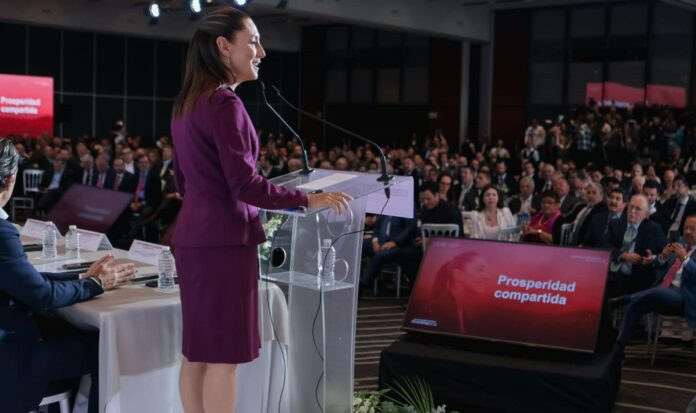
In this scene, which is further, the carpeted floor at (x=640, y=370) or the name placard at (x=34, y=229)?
the carpeted floor at (x=640, y=370)

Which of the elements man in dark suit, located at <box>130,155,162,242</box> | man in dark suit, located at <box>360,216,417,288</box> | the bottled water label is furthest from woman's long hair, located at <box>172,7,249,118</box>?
man in dark suit, located at <box>130,155,162,242</box>

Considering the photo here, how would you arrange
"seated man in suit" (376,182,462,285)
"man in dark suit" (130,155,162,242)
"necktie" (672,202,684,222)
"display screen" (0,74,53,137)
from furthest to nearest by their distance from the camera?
"display screen" (0,74,53,137), "man in dark suit" (130,155,162,242), "necktie" (672,202,684,222), "seated man in suit" (376,182,462,285)

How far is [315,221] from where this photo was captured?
8.96 feet

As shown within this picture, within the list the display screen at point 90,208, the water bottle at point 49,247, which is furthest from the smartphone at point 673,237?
the water bottle at point 49,247

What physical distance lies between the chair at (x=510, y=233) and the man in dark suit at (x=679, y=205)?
1424 mm

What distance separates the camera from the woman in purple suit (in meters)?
2.15

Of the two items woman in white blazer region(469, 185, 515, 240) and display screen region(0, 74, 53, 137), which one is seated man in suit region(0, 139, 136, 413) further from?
display screen region(0, 74, 53, 137)

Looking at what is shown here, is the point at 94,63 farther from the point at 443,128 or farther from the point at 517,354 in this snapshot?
the point at 517,354

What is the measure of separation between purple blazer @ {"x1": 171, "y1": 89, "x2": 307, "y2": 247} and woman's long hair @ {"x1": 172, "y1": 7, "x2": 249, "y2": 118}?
0.04 meters

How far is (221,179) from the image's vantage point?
220 cm

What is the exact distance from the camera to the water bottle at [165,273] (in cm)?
291

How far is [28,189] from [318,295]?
10.4 m

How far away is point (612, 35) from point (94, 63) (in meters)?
12.5

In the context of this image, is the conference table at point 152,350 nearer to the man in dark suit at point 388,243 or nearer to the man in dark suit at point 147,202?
the man in dark suit at point 388,243
